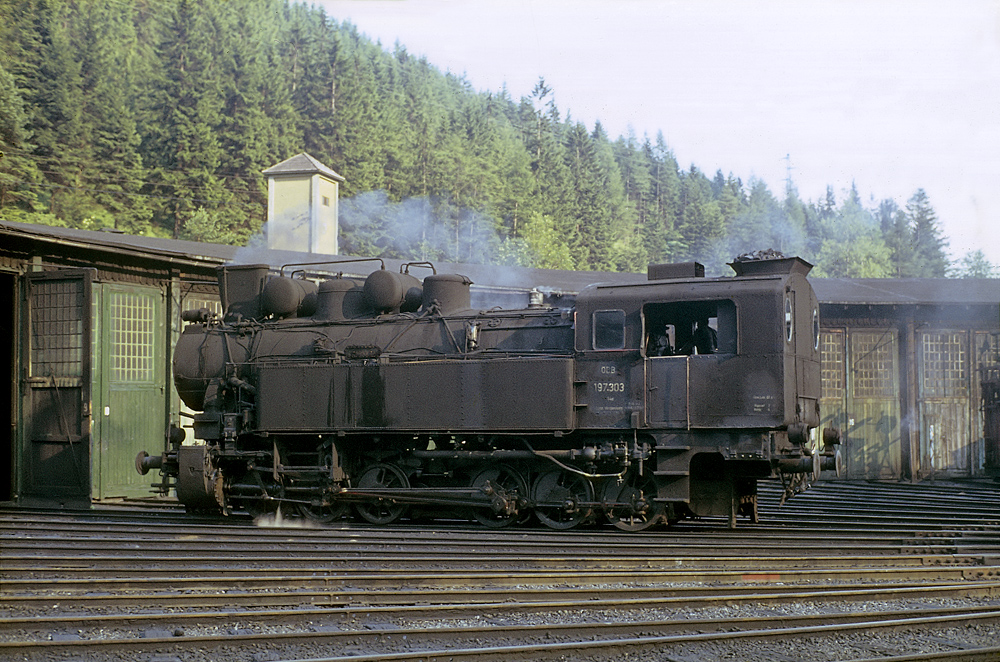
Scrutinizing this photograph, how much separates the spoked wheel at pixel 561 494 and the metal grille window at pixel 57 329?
26.1 ft

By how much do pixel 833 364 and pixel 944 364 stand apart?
2.48 metres

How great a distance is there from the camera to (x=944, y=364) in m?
21.2

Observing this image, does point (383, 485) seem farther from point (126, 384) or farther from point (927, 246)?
point (927, 246)

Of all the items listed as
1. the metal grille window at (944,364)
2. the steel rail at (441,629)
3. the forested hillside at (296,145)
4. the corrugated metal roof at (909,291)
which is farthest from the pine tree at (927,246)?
the steel rail at (441,629)

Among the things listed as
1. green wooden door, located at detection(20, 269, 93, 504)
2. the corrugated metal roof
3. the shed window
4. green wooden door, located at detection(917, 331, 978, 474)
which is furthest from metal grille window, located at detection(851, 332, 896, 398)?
green wooden door, located at detection(20, 269, 93, 504)

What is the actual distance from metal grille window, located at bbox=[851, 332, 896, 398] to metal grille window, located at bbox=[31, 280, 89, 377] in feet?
52.1

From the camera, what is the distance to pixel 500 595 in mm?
7504

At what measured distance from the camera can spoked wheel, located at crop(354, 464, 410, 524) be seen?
476 inches

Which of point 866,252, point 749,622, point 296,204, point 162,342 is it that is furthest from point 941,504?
point 866,252

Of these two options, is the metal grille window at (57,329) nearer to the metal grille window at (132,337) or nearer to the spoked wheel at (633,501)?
the metal grille window at (132,337)

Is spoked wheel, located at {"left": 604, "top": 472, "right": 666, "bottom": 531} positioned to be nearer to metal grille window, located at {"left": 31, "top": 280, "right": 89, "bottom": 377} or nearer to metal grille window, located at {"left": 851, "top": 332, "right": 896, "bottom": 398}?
metal grille window, located at {"left": 31, "top": 280, "right": 89, "bottom": 377}

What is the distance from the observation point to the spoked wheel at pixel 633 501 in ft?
36.2

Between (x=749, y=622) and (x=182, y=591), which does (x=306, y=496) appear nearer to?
(x=182, y=591)

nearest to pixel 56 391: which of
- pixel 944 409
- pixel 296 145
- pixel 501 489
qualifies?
pixel 501 489
